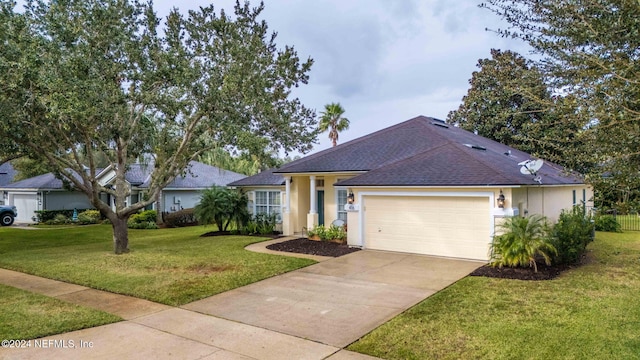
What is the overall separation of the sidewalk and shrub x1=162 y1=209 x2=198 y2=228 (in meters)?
18.5

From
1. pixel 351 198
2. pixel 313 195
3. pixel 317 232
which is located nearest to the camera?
pixel 351 198


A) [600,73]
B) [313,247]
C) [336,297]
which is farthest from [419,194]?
[600,73]

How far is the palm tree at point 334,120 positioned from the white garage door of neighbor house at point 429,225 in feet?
70.1

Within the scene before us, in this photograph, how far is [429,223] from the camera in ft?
41.8

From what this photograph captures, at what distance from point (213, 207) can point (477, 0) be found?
51.1 ft

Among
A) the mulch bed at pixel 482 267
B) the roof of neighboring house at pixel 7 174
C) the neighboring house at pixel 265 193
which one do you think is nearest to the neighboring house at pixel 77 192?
the roof of neighboring house at pixel 7 174

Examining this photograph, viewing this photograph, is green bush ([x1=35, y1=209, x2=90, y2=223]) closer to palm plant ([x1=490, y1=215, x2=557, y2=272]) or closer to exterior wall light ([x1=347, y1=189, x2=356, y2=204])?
exterior wall light ([x1=347, y1=189, x2=356, y2=204])

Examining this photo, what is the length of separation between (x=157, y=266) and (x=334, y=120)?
25561 millimetres

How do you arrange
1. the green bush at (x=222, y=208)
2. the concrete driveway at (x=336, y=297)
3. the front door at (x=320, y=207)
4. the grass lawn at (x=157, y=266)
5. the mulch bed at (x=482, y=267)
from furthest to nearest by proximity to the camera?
1. the green bush at (x=222, y=208)
2. the front door at (x=320, y=207)
3. the mulch bed at (x=482, y=267)
4. the grass lawn at (x=157, y=266)
5. the concrete driveway at (x=336, y=297)

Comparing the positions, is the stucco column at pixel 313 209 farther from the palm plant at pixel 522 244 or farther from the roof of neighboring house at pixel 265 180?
the palm plant at pixel 522 244

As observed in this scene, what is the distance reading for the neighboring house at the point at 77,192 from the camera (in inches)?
1075

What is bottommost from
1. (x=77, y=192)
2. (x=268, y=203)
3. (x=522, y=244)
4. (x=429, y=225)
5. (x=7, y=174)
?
(x=522, y=244)

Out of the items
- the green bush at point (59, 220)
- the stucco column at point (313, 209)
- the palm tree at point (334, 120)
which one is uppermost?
the palm tree at point (334, 120)

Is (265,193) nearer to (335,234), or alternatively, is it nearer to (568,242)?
(335,234)
